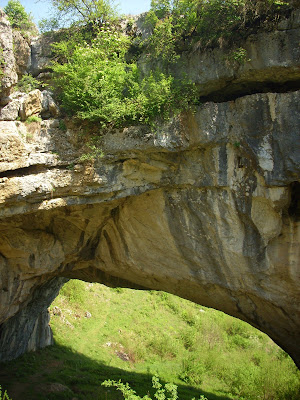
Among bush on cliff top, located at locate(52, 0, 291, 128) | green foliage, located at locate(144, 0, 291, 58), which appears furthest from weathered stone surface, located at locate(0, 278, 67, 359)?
green foliage, located at locate(144, 0, 291, 58)

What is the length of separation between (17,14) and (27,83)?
203cm

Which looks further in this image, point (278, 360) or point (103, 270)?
point (278, 360)

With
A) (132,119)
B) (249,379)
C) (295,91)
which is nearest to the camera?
(295,91)

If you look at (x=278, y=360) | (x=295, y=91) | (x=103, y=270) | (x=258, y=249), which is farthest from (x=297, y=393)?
(x=295, y=91)

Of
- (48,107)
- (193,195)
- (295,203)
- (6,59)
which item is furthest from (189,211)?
(6,59)

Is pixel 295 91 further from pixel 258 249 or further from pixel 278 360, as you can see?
pixel 278 360

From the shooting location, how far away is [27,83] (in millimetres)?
8633

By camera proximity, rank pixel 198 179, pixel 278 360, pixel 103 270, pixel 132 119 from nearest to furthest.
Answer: pixel 132 119
pixel 198 179
pixel 103 270
pixel 278 360

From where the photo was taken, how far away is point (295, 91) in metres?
7.34

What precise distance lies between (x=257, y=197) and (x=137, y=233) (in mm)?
3324

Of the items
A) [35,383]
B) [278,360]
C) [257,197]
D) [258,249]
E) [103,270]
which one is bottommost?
[278,360]

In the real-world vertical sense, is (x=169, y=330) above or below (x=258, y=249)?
below

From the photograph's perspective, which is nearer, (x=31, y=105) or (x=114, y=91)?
(x=114, y=91)

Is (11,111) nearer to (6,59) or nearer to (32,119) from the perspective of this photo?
(32,119)
